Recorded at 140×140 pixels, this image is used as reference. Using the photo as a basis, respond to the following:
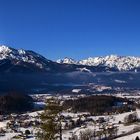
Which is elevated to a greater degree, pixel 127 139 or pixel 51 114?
pixel 51 114

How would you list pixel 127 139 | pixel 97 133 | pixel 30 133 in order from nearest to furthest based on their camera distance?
pixel 127 139 < pixel 97 133 < pixel 30 133

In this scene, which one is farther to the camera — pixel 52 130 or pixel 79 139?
pixel 79 139

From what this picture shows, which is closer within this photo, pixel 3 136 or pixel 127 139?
pixel 127 139

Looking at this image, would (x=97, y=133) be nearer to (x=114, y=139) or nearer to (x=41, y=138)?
(x=114, y=139)

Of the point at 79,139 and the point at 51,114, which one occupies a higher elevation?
the point at 51,114

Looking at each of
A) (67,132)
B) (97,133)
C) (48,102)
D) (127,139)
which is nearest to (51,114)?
(48,102)

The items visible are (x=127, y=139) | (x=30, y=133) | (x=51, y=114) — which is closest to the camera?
(x=51, y=114)

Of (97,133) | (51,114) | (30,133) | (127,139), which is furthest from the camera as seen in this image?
(30,133)

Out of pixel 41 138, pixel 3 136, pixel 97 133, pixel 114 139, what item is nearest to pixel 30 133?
pixel 3 136

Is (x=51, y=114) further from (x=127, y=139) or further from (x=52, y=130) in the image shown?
(x=127, y=139)

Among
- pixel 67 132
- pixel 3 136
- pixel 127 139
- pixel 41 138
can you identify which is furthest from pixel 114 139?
pixel 41 138
